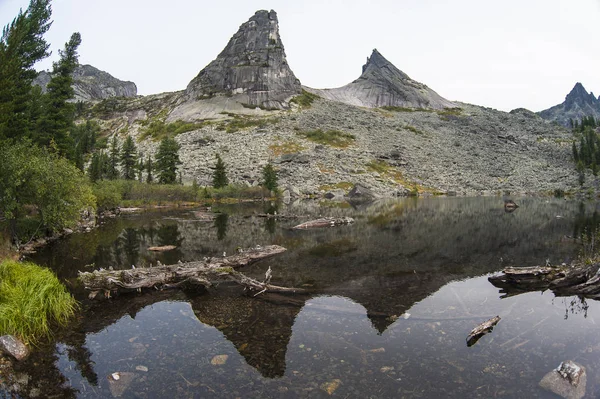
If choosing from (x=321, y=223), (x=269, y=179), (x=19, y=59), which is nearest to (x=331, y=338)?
(x=321, y=223)

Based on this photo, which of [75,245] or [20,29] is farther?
[20,29]

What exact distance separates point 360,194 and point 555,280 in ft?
293

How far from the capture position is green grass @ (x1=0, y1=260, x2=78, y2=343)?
1320 centimetres

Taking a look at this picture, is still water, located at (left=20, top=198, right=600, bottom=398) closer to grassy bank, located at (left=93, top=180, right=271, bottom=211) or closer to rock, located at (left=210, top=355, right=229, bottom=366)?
rock, located at (left=210, top=355, right=229, bottom=366)

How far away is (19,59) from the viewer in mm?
39438

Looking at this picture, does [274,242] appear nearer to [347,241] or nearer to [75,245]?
[347,241]

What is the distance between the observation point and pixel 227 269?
65.6ft

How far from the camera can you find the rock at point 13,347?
463 inches

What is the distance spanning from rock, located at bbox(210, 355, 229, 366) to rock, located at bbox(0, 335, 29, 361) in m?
6.40

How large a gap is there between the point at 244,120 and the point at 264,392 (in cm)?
16658

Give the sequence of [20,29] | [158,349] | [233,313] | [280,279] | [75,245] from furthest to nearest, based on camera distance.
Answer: [20,29] < [75,245] < [280,279] < [233,313] < [158,349]

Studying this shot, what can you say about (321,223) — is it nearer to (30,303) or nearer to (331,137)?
(30,303)

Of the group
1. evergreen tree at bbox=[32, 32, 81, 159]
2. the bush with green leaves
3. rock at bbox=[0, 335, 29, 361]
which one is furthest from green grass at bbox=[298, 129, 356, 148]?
rock at bbox=[0, 335, 29, 361]

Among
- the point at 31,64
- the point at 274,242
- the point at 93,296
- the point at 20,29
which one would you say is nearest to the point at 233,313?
the point at 93,296
